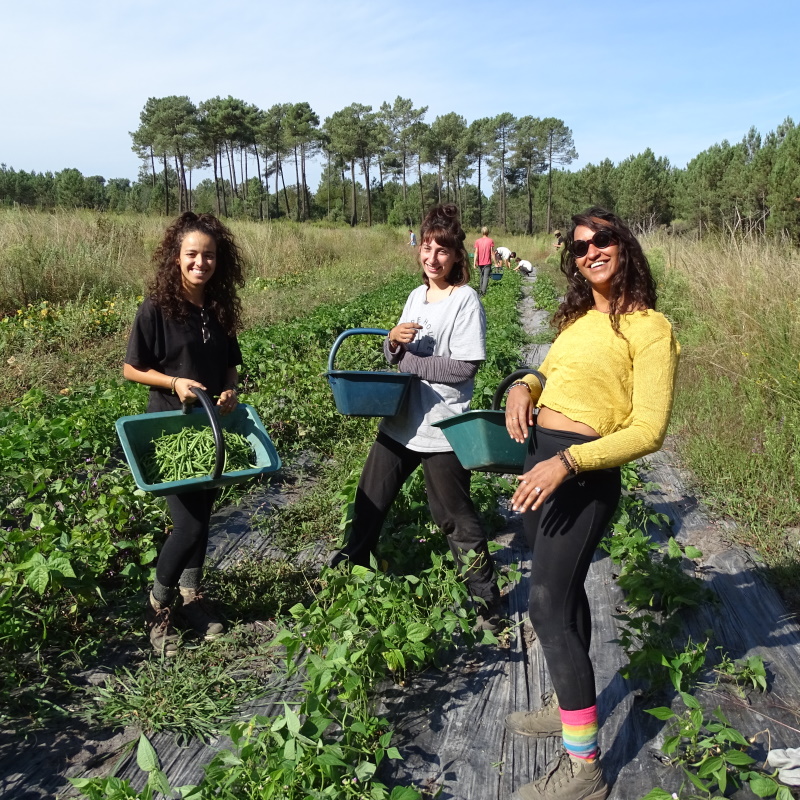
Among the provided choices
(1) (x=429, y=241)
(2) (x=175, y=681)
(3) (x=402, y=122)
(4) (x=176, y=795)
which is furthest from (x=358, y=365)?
(3) (x=402, y=122)

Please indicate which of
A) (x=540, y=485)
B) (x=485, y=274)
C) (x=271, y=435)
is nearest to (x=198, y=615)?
(x=540, y=485)

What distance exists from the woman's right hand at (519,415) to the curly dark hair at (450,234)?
32.6 inches

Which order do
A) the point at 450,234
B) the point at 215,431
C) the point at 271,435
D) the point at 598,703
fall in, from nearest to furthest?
the point at 215,431 < the point at 598,703 < the point at 450,234 < the point at 271,435

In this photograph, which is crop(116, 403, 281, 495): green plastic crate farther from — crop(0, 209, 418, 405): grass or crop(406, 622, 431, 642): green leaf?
crop(0, 209, 418, 405): grass

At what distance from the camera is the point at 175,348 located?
2588 millimetres

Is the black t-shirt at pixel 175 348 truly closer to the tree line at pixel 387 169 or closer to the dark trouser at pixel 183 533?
the dark trouser at pixel 183 533

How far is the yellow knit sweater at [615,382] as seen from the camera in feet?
5.74

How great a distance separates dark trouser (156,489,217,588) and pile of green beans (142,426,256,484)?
0.14 m

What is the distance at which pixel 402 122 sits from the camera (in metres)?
59.9

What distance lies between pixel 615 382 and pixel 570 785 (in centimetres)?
115

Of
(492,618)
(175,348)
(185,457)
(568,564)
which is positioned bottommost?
(492,618)

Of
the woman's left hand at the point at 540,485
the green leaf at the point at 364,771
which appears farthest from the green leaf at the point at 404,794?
the woman's left hand at the point at 540,485

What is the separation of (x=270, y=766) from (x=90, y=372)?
19.1 ft

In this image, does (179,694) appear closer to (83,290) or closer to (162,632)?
(162,632)
